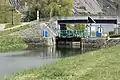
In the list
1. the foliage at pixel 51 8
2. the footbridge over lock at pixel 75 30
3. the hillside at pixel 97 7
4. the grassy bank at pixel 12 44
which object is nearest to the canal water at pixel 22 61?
the grassy bank at pixel 12 44

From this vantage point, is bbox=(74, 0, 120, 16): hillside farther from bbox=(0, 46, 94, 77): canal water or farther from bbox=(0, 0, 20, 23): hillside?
bbox=(0, 46, 94, 77): canal water

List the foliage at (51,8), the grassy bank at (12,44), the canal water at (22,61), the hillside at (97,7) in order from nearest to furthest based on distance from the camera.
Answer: the canal water at (22,61), the grassy bank at (12,44), the foliage at (51,8), the hillside at (97,7)

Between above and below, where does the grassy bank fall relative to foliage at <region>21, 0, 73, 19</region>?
below

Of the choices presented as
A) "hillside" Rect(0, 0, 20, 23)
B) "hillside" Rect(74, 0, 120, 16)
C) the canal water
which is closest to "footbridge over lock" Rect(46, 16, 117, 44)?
"hillside" Rect(0, 0, 20, 23)

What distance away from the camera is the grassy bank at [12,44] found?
53.2 m

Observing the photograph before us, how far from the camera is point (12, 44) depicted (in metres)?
56.3

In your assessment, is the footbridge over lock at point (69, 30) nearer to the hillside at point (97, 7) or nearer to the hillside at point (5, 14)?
the hillside at point (5, 14)

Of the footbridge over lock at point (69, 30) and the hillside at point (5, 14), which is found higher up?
the hillside at point (5, 14)

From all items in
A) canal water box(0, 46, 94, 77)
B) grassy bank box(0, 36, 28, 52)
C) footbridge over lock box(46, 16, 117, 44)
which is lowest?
canal water box(0, 46, 94, 77)

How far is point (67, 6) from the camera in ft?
299

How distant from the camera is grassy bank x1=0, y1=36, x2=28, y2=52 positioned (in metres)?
53.2

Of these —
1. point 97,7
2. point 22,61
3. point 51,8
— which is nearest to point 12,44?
point 22,61

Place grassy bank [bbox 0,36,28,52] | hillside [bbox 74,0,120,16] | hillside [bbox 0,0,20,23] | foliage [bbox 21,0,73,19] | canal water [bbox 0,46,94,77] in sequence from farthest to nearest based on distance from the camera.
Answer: hillside [bbox 74,0,120,16] → foliage [bbox 21,0,73,19] → hillside [bbox 0,0,20,23] → grassy bank [bbox 0,36,28,52] → canal water [bbox 0,46,94,77]

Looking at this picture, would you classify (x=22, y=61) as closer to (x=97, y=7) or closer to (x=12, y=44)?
(x=12, y=44)
